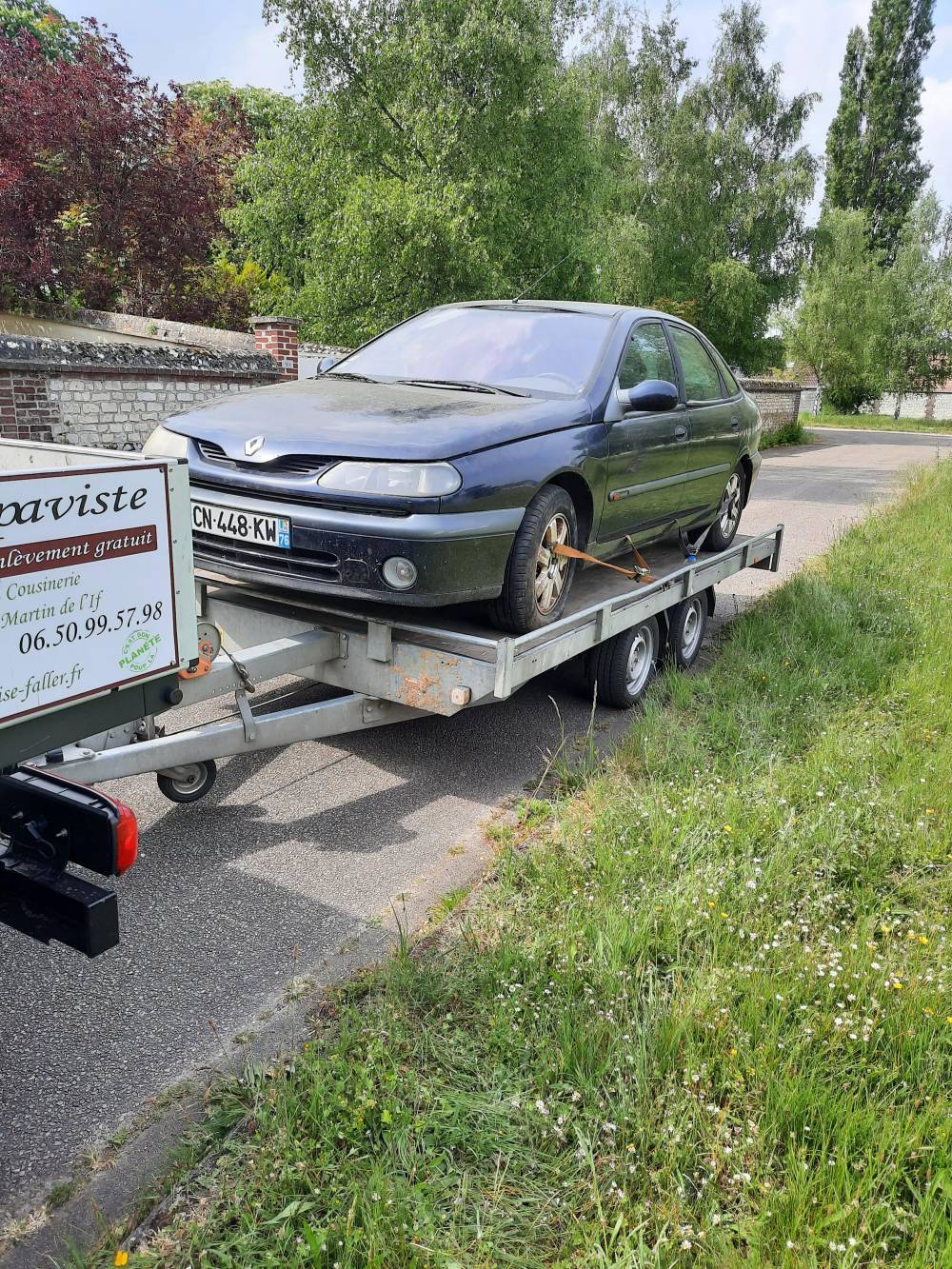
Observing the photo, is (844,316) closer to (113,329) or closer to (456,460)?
(113,329)

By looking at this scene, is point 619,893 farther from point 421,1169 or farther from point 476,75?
point 476,75

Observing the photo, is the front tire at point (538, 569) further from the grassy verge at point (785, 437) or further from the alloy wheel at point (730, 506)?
the grassy verge at point (785, 437)

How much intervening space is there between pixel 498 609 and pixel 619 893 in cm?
141

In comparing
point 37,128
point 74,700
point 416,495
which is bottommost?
point 74,700

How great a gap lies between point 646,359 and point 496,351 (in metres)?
0.93

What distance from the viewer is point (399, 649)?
156 inches

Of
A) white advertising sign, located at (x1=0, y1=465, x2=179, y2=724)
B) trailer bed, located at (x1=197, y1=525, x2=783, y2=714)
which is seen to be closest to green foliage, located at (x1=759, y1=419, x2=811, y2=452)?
trailer bed, located at (x1=197, y1=525, x2=783, y2=714)

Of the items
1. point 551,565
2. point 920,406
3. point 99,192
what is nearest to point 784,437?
point 99,192

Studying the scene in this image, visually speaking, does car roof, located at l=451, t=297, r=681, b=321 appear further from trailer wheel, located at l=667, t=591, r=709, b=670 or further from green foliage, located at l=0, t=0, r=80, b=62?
green foliage, located at l=0, t=0, r=80, b=62

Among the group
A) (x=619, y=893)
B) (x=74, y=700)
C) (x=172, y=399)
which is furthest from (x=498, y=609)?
(x=172, y=399)

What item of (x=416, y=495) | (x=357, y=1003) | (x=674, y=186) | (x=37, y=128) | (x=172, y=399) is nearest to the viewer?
(x=357, y=1003)

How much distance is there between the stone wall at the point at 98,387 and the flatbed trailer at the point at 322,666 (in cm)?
460

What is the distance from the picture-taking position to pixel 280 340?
11.3m

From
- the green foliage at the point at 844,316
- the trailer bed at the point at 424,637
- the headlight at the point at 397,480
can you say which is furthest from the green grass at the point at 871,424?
the headlight at the point at 397,480
